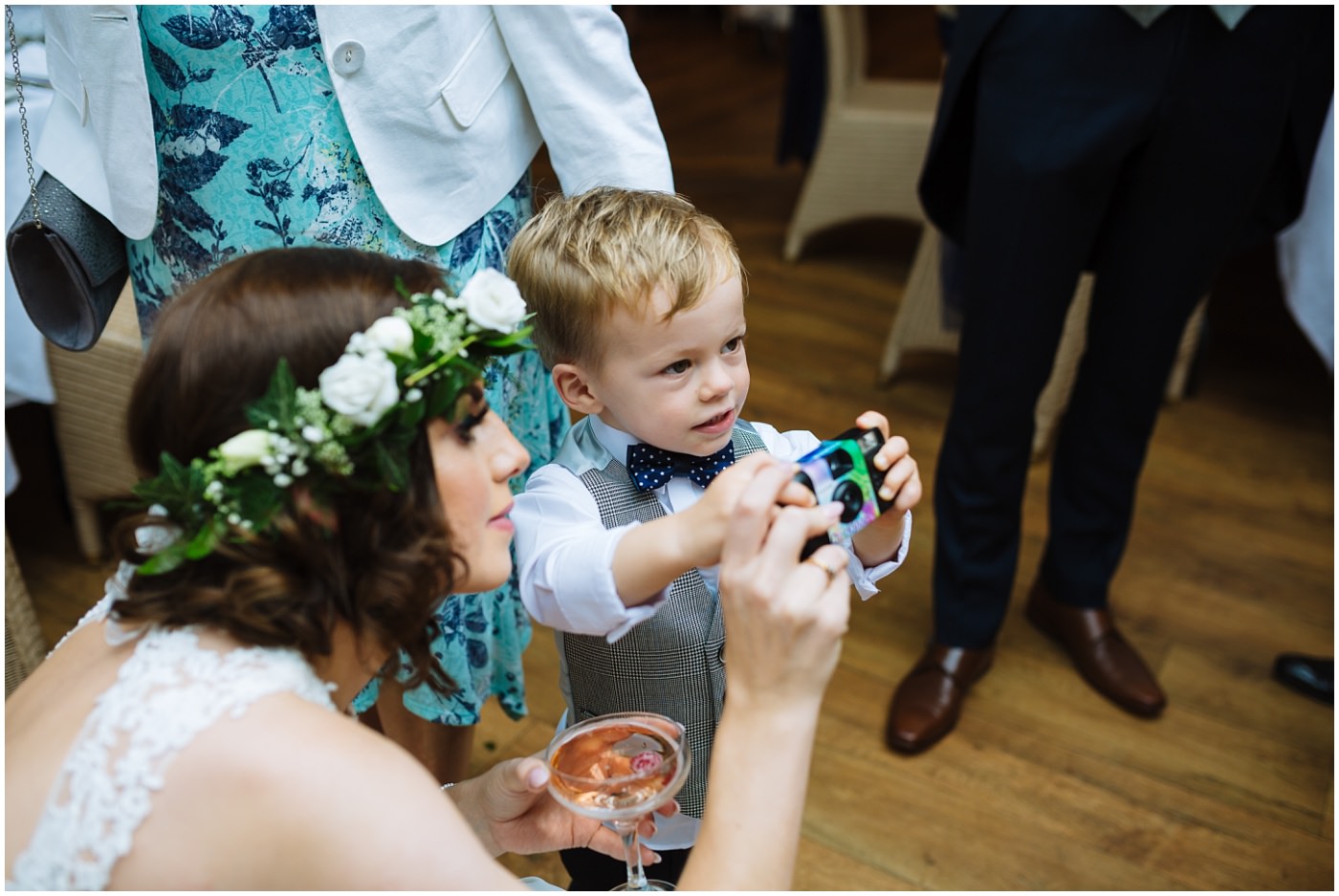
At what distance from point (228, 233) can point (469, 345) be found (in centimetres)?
61

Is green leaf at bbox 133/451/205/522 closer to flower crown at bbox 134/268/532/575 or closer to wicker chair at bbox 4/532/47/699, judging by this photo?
flower crown at bbox 134/268/532/575

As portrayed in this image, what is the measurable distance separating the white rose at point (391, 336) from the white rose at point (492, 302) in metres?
0.06

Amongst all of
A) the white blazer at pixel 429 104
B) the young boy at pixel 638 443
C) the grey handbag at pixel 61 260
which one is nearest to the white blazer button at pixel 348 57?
the white blazer at pixel 429 104

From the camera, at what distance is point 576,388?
4.01 ft

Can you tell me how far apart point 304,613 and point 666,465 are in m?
0.43

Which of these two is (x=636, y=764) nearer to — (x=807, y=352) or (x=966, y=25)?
(x=966, y=25)

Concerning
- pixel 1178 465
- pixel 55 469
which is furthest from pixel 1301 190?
pixel 55 469

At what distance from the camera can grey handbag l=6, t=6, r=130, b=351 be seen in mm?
1369

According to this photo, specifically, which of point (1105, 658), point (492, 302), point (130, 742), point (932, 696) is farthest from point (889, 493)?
point (1105, 658)

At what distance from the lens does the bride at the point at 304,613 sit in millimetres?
798

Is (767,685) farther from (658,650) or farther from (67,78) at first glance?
(67,78)

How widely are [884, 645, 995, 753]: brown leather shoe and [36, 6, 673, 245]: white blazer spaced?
112 centimetres

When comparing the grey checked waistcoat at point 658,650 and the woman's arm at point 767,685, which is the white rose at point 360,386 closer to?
the woman's arm at point 767,685

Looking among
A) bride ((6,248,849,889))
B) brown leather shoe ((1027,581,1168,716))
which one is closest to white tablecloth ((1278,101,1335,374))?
brown leather shoe ((1027,581,1168,716))
